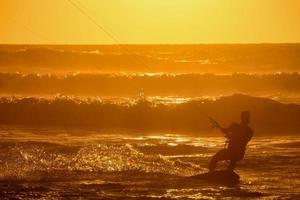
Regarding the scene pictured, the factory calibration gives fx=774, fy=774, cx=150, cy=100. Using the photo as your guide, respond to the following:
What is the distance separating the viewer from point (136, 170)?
17.2 metres

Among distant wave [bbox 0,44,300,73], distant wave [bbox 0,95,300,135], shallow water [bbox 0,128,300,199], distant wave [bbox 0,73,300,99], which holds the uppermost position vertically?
distant wave [bbox 0,44,300,73]

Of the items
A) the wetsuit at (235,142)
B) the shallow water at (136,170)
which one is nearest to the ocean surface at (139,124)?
the shallow water at (136,170)

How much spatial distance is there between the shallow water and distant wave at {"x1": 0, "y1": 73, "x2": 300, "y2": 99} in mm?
21702

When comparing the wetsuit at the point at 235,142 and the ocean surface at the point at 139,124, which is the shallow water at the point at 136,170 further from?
the wetsuit at the point at 235,142

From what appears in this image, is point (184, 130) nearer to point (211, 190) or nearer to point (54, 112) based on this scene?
point (54, 112)

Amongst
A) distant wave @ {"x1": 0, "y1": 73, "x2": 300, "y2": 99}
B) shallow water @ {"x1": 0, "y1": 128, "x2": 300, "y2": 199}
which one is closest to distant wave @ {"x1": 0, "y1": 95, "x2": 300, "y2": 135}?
shallow water @ {"x1": 0, "y1": 128, "x2": 300, "y2": 199}

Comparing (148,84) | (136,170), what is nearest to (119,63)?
(148,84)

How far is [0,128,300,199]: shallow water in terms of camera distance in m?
14.6

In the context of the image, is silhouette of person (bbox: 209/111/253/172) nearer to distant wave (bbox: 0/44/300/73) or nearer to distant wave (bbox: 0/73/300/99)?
distant wave (bbox: 0/73/300/99)

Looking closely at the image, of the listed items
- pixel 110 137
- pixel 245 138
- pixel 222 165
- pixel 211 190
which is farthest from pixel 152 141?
pixel 211 190

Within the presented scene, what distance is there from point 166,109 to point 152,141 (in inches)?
398

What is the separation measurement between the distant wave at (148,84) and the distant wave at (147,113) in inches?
390

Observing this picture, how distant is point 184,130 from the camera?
3070cm

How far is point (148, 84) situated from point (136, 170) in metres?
31.2
